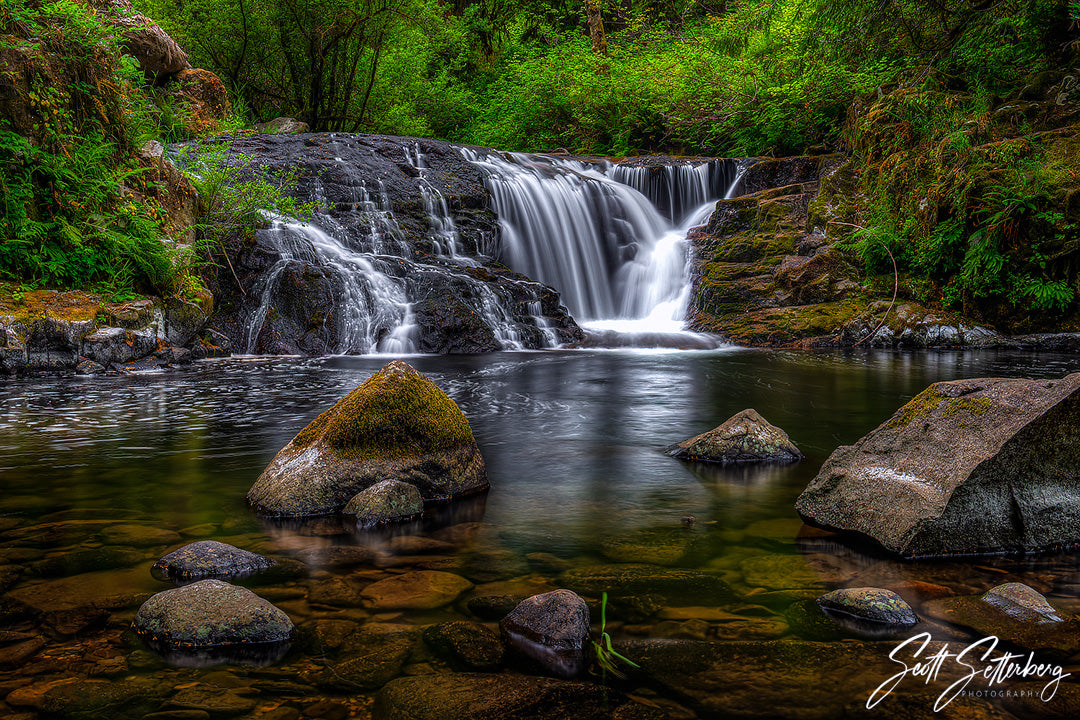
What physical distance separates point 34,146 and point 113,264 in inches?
74.1

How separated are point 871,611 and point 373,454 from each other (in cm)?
285

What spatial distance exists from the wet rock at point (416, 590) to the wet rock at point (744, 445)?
112 inches

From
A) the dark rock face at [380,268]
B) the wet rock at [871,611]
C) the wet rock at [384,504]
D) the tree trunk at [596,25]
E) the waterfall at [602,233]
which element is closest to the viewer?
the wet rock at [871,611]

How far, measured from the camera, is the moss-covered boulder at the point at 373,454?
157 inches

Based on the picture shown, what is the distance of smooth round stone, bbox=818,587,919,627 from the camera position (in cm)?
256

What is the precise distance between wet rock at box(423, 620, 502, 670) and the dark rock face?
35.9 feet

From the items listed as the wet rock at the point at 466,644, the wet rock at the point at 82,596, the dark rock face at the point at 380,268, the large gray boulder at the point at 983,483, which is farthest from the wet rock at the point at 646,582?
the dark rock face at the point at 380,268

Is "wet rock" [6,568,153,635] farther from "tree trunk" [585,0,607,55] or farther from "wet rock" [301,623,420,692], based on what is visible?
"tree trunk" [585,0,607,55]

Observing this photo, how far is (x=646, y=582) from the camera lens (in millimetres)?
2996

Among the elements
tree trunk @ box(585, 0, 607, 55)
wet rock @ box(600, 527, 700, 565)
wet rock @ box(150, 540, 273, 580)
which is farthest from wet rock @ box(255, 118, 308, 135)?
wet rock @ box(600, 527, 700, 565)

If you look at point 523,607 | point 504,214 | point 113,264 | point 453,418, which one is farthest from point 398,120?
point 523,607

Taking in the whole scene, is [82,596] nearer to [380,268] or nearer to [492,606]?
[492,606]

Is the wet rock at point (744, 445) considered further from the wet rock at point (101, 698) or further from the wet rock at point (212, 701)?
the wet rock at point (101, 698)

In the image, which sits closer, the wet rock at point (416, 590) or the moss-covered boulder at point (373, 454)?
the wet rock at point (416, 590)
